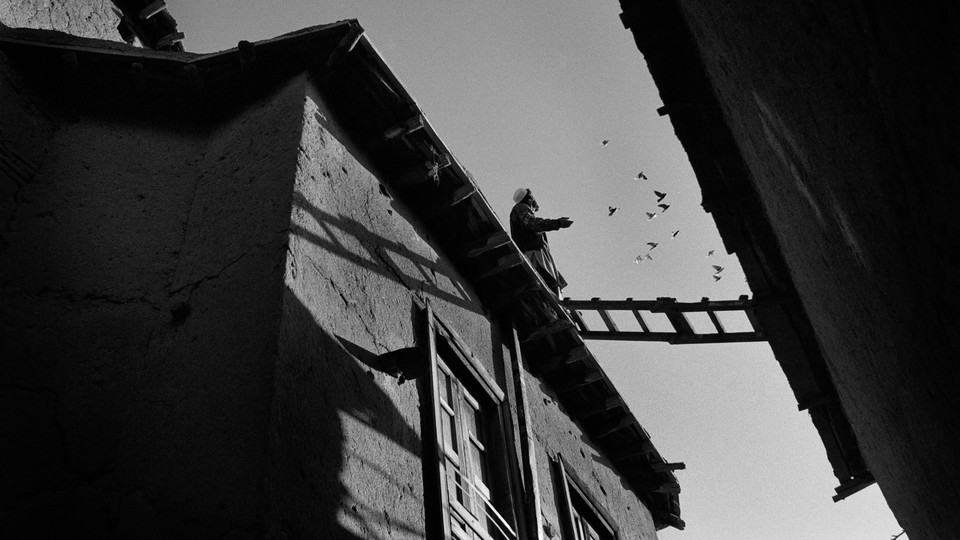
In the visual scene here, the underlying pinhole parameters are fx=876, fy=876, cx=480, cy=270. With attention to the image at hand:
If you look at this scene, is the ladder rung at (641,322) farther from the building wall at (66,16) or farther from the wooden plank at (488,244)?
the building wall at (66,16)

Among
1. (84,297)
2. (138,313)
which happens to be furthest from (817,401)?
(84,297)

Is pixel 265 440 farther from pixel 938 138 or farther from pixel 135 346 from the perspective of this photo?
pixel 938 138

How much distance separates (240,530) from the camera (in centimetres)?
383

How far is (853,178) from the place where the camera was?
3.16 m

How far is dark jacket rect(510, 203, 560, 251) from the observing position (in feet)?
32.8

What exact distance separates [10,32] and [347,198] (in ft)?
8.90

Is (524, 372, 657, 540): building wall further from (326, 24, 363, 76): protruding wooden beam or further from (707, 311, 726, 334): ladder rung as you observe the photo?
(326, 24, 363, 76): protruding wooden beam

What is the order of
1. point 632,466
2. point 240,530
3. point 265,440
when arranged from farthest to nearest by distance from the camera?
point 632,466 → point 265,440 → point 240,530

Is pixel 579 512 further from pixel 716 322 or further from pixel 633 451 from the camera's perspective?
pixel 716 322

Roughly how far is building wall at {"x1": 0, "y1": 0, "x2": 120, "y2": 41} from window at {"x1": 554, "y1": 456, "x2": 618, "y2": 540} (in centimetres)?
574

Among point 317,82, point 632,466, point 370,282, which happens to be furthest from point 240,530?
point 632,466

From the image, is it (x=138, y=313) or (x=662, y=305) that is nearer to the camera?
(x=138, y=313)

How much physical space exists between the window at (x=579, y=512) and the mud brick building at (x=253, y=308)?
0.18 feet

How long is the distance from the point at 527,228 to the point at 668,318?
1.91m
